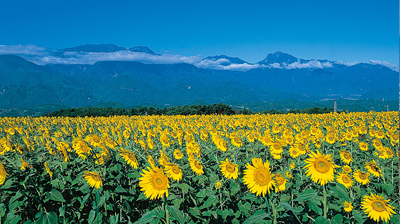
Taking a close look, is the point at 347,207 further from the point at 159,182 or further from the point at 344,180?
the point at 159,182

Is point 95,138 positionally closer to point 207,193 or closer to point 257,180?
point 207,193

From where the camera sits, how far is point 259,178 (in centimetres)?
227

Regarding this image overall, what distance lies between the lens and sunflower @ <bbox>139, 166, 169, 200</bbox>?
2207 millimetres

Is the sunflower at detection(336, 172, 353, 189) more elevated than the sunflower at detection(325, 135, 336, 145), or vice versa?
the sunflower at detection(336, 172, 353, 189)

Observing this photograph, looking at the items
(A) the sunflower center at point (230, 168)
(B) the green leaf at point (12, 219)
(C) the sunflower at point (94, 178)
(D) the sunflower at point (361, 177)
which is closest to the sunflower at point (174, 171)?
(A) the sunflower center at point (230, 168)

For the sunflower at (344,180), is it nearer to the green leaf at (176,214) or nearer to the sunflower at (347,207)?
the sunflower at (347,207)

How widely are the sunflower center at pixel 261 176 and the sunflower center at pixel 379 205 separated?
1.28m

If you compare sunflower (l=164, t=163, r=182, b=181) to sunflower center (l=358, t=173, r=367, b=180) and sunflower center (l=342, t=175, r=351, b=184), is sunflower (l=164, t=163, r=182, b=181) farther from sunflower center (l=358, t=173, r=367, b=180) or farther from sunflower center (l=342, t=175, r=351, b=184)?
sunflower center (l=358, t=173, r=367, b=180)

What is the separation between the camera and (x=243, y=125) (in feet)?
35.2

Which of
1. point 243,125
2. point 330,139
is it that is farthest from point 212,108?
point 330,139

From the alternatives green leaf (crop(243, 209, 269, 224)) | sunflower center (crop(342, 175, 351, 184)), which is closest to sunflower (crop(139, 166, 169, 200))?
green leaf (crop(243, 209, 269, 224))

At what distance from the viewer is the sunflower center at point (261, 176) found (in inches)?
87.2

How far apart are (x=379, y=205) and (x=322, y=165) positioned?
0.79 meters

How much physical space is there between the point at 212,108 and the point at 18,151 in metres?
29.1
